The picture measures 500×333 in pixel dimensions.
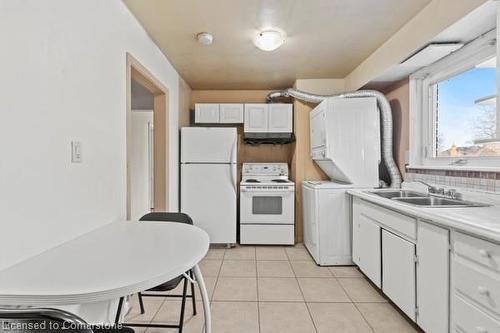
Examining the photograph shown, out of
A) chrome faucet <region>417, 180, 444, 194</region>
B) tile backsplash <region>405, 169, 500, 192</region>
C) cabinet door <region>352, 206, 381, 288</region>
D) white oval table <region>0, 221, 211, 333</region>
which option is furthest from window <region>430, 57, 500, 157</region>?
white oval table <region>0, 221, 211, 333</region>

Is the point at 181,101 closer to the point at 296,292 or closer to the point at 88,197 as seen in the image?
the point at 88,197

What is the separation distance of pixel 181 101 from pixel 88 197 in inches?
99.3

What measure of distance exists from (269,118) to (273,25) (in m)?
1.72

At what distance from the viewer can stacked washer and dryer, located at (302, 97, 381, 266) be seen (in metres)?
3.17

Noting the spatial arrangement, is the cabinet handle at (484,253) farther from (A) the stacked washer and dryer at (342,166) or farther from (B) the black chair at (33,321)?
(A) the stacked washer and dryer at (342,166)

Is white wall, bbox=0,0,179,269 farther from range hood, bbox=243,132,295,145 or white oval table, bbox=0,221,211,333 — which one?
range hood, bbox=243,132,295,145

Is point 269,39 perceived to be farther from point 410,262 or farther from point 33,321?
point 33,321

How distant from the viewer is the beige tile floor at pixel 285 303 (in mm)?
2029

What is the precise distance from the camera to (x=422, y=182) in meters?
2.61

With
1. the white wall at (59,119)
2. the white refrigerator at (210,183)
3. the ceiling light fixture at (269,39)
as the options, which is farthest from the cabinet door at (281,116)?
the white wall at (59,119)

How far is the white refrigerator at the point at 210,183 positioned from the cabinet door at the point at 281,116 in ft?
2.22

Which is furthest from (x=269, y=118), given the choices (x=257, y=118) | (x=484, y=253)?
(x=484, y=253)

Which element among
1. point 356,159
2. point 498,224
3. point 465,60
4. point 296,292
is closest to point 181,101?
point 356,159

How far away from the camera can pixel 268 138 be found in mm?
4215
